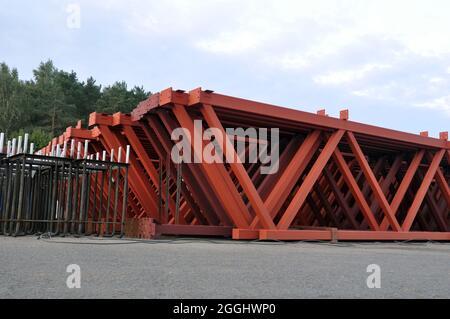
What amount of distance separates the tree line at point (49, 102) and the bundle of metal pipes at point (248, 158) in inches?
1281

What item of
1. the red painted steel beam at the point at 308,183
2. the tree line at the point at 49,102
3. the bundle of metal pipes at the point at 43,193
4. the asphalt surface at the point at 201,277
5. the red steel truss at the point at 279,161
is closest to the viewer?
the asphalt surface at the point at 201,277

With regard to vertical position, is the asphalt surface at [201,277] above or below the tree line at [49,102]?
below

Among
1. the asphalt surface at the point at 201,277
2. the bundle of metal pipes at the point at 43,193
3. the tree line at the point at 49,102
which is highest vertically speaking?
the tree line at the point at 49,102

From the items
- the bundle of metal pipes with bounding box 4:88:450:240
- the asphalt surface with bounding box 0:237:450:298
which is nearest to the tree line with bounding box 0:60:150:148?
the bundle of metal pipes with bounding box 4:88:450:240

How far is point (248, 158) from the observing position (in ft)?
57.1

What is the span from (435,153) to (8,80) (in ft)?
152

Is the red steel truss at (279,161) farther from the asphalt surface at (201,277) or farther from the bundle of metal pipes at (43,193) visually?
the asphalt surface at (201,277)

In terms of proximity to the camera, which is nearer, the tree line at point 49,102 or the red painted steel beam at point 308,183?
the red painted steel beam at point 308,183

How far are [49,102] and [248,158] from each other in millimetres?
38797

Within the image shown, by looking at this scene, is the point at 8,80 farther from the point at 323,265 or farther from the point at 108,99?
the point at 323,265

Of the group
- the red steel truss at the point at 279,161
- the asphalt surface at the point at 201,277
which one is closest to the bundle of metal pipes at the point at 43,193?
the red steel truss at the point at 279,161

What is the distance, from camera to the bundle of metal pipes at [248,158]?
1251 cm

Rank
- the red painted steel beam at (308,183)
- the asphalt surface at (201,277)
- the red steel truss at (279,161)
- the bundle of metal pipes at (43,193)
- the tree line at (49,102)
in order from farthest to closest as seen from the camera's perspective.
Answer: the tree line at (49,102) → the red painted steel beam at (308,183) → the red steel truss at (279,161) → the bundle of metal pipes at (43,193) → the asphalt surface at (201,277)

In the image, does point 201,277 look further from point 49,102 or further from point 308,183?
point 49,102
